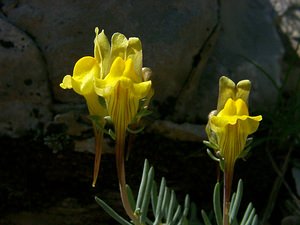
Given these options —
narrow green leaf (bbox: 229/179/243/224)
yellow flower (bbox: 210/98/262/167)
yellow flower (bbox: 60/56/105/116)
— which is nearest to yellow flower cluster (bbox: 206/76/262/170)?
yellow flower (bbox: 210/98/262/167)

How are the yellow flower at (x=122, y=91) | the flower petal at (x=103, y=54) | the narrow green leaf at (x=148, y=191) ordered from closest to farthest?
the yellow flower at (x=122, y=91), the flower petal at (x=103, y=54), the narrow green leaf at (x=148, y=191)

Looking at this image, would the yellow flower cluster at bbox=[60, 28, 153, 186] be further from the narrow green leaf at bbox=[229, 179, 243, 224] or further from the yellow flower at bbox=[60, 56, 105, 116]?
the narrow green leaf at bbox=[229, 179, 243, 224]

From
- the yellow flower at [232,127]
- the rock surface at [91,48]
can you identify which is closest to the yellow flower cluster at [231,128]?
the yellow flower at [232,127]

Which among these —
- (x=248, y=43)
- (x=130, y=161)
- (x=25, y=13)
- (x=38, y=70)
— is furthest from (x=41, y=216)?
(x=248, y=43)

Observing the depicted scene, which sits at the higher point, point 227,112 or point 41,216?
point 227,112

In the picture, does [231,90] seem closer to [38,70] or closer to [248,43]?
[38,70]

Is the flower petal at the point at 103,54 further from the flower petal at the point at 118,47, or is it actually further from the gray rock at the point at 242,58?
the gray rock at the point at 242,58

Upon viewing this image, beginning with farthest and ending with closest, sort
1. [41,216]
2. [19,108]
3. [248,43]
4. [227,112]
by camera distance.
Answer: [248,43] → [41,216] → [19,108] → [227,112]
